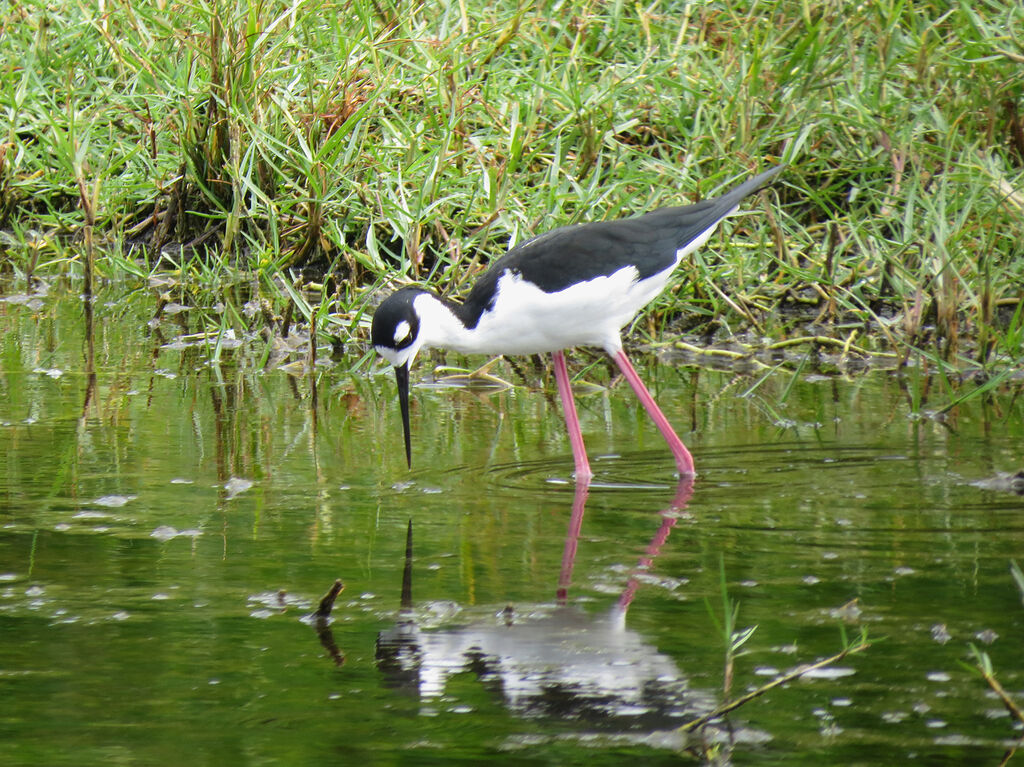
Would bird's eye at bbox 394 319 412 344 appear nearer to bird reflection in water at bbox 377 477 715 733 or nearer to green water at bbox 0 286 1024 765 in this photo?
green water at bbox 0 286 1024 765

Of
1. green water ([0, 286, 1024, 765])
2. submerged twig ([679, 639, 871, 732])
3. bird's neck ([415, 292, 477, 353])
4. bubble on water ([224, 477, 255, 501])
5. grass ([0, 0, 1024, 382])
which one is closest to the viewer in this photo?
submerged twig ([679, 639, 871, 732])

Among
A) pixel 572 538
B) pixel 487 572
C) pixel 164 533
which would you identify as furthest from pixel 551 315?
pixel 164 533

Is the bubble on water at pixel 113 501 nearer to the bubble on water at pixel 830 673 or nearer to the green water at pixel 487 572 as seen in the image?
the green water at pixel 487 572

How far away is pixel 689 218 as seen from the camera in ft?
18.9

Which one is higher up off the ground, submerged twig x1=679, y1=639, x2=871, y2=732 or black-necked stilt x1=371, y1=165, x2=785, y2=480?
black-necked stilt x1=371, y1=165, x2=785, y2=480

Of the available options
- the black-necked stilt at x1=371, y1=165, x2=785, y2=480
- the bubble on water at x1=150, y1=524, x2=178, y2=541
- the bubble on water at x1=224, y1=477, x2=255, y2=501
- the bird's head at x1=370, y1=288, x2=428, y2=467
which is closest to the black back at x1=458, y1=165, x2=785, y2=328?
the black-necked stilt at x1=371, y1=165, x2=785, y2=480

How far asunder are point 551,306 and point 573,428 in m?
0.42

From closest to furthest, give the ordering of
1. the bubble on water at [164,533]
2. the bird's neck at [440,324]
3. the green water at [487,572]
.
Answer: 1. the green water at [487,572]
2. the bubble on water at [164,533]
3. the bird's neck at [440,324]

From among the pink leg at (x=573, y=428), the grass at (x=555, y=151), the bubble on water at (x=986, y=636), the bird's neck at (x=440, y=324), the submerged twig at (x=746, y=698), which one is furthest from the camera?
the grass at (x=555, y=151)

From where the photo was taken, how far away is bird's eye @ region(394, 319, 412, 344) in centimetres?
511

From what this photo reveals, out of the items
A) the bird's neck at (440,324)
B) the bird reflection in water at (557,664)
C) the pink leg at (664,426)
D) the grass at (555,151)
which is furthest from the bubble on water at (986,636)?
the grass at (555,151)

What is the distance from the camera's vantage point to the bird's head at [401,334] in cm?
511

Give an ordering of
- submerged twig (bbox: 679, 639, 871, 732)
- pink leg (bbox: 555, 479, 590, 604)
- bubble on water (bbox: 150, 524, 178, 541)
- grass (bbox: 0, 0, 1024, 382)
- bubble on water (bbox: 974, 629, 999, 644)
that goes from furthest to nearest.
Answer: grass (bbox: 0, 0, 1024, 382) → bubble on water (bbox: 150, 524, 178, 541) → pink leg (bbox: 555, 479, 590, 604) → bubble on water (bbox: 974, 629, 999, 644) → submerged twig (bbox: 679, 639, 871, 732)

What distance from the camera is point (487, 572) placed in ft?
13.3
